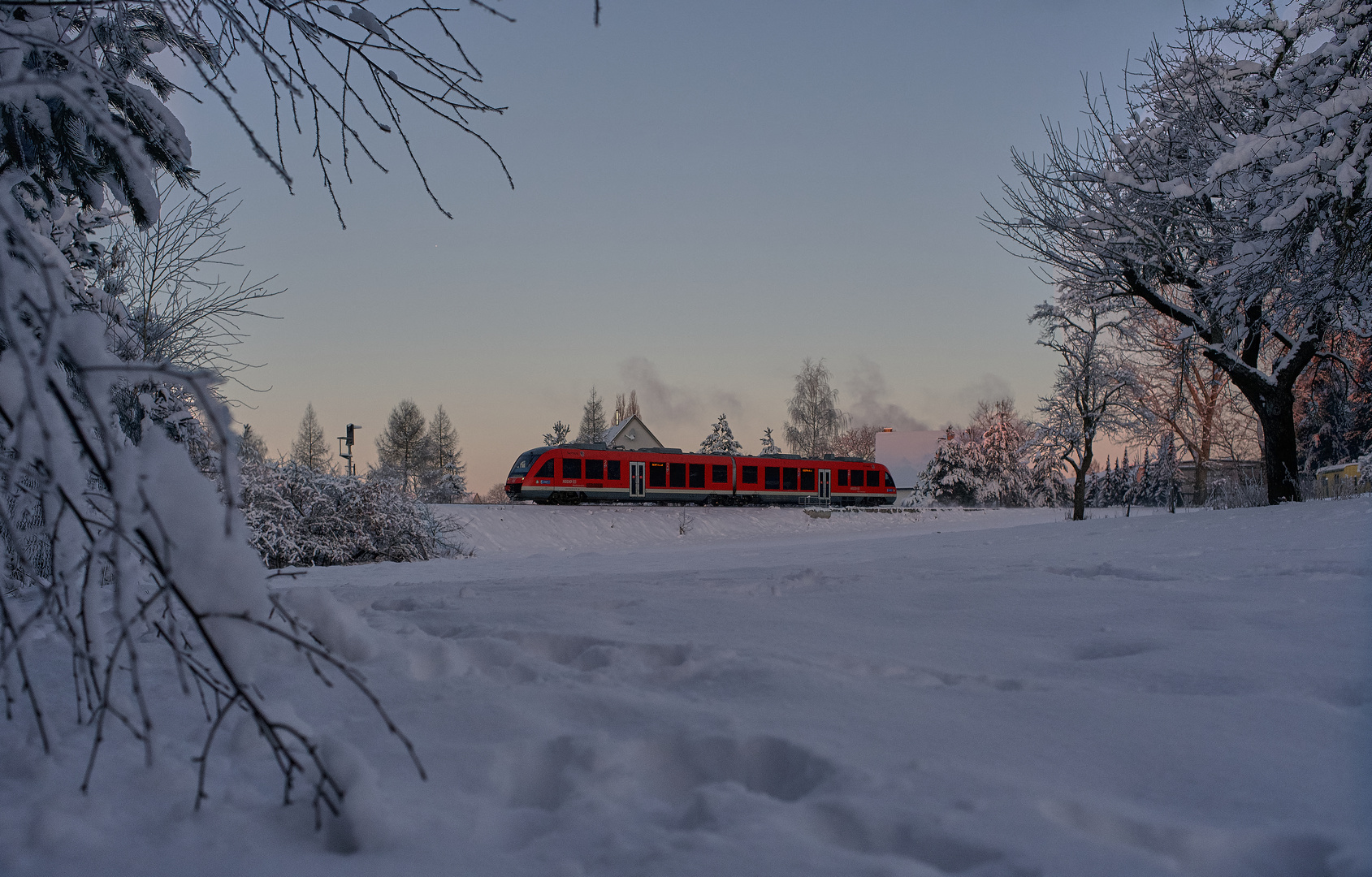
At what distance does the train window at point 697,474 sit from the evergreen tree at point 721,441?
21038 millimetres

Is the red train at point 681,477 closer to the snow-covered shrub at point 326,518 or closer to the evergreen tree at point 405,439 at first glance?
the snow-covered shrub at point 326,518

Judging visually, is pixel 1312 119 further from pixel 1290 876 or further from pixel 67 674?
pixel 67 674

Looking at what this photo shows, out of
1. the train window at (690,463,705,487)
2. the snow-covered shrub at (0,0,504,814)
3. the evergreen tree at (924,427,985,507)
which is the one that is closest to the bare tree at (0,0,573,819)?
the snow-covered shrub at (0,0,504,814)

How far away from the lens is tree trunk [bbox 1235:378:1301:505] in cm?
1062

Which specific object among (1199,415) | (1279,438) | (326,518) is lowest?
(326,518)

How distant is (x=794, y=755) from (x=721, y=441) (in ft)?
143

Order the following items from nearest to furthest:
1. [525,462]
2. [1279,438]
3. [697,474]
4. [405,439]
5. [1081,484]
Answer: [1279,438] → [1081,484] → [525,462] → [697,474] → [405,439]

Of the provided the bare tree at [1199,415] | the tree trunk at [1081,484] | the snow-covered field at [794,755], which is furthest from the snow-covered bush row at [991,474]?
the snow-covered field at [794,755]

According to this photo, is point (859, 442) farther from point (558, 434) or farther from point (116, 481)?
point (116, 481)

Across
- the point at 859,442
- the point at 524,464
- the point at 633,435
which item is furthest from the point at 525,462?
the point at 859,442

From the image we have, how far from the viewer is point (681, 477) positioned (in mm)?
22406

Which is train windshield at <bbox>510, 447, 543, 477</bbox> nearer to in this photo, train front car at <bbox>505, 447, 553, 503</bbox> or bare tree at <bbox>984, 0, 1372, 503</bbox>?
train front car at <bbox>505, 447, 553, 503</bbox>

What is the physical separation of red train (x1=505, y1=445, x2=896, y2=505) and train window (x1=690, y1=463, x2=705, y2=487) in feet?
0.08

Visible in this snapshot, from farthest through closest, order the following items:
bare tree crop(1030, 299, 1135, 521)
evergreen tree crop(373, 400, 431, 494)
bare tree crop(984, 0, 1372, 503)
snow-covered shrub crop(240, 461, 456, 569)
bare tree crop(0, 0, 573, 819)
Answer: evergreen tree crop(373, 400, 431, 494)
bare tree crop(1030, 299, 1135, 521)
snow-covered shrub crop(240, 461, 456, 569)
bare tree crop(984, 0, 1372, 503)
bare tree crop(0, 0, 573, 819)
